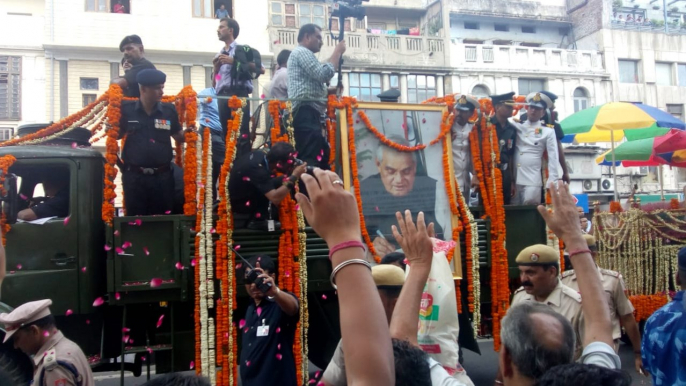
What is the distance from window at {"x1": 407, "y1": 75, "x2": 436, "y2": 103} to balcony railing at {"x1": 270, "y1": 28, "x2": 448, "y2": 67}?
0.52 m

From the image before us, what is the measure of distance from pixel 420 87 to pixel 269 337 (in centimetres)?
2095

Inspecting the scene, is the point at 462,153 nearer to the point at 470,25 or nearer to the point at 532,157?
the point at 532,157

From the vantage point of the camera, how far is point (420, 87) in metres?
24.2

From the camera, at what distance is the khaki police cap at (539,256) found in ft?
12.9

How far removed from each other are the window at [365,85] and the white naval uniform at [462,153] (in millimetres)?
17419

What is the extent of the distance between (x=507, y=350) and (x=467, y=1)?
28184 mm

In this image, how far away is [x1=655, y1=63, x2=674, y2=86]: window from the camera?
29875mm

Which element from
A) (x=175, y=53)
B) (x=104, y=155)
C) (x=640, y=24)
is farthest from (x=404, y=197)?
(x=640, y=24)

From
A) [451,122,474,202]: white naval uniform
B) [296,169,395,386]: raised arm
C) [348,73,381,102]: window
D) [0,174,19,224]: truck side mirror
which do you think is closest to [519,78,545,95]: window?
[348,73,381,102]: window

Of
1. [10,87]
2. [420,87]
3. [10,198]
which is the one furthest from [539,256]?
[420,87]

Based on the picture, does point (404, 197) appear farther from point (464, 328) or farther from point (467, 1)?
point (467, 1)

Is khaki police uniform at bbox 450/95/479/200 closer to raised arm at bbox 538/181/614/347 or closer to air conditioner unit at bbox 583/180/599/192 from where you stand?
raised arm at bbox 538/181/614/347

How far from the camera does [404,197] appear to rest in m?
5.61

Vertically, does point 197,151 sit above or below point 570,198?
above
